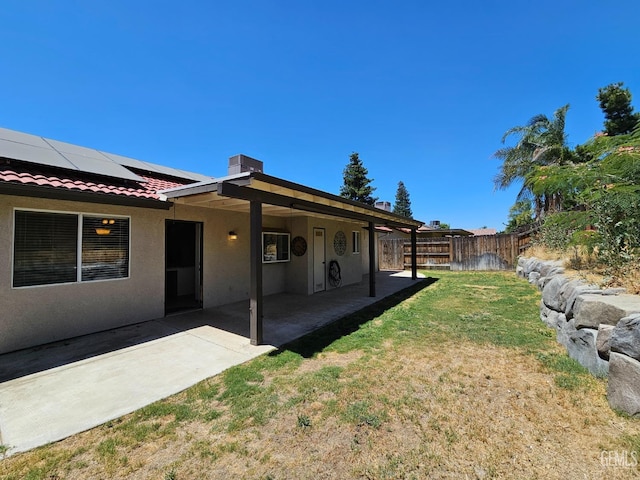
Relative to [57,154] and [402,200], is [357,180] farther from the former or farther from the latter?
[57,154]

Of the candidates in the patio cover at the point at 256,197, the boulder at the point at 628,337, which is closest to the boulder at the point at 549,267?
the boulder at the point at 628,337

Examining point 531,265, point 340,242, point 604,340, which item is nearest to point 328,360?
point 604,340

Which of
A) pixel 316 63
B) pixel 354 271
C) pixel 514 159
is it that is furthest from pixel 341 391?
pixel 514 159

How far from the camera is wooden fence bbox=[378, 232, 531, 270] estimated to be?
14.0 meters

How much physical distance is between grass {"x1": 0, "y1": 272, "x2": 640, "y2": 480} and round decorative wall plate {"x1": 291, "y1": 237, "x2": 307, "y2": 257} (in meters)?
4.84

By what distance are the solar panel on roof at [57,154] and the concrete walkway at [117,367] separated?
313 cm

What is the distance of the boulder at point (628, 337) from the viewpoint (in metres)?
2.45

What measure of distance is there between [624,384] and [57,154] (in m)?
9.24

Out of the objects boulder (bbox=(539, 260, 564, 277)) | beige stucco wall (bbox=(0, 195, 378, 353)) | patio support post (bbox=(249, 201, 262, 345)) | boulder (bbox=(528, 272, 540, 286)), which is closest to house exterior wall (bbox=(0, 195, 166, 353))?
beige stucco wall (bbox=(0, 195, 378, 353))

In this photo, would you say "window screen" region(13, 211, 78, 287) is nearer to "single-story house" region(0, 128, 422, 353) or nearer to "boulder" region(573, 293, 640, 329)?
"single-story house" region(0, 128, 422, 353)

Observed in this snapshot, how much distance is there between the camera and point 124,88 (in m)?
8.72

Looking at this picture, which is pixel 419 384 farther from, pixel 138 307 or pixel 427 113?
pixel 427 113

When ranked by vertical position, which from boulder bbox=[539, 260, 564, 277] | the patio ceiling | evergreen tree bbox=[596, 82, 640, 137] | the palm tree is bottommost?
boulder bbox=[539, 260, 564, 277]

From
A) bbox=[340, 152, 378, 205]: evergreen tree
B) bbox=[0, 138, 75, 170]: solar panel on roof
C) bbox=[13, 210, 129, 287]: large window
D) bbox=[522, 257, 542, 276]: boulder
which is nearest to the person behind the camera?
bbox=[13, 210, 129, 287]: large window
